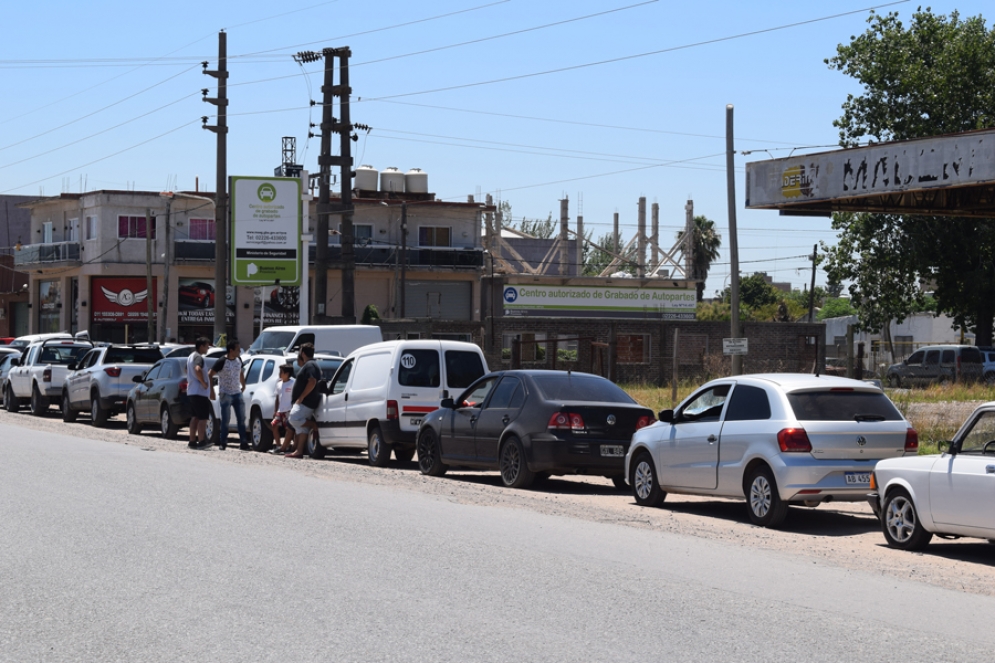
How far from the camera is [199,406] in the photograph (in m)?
22.5

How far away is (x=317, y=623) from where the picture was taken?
7285 millimetres

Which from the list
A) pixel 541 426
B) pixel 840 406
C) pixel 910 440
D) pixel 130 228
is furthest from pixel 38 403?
pixel 130 228

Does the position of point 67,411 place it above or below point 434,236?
below

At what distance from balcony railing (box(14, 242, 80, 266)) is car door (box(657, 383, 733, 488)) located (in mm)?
50573

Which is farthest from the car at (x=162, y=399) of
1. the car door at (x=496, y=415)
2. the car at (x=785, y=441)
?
the car at (x=785, y=441)

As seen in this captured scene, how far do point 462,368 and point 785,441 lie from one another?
784cm

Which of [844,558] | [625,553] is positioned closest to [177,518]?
[625,553]

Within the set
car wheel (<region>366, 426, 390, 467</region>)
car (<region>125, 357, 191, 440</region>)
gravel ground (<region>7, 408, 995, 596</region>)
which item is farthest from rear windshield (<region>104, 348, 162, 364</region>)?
car wheel (<region>366, 426, 390, 467</region>)

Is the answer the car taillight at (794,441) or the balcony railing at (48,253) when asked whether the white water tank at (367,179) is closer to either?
the balcony railing at (48,253)

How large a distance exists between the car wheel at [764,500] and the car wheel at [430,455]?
19.0ft

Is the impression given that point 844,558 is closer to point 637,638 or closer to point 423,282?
point 637,638

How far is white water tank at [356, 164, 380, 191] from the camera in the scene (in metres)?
63.8

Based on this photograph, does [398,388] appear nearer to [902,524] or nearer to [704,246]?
[902,524]

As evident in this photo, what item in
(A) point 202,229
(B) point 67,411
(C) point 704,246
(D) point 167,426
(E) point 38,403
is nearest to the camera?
(D) point 167,426
